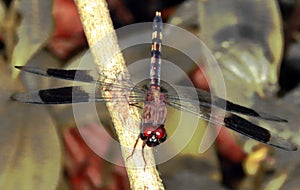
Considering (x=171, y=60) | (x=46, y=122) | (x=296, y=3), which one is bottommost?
(x=46, y=122)

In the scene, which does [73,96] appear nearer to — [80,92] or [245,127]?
[80,92]

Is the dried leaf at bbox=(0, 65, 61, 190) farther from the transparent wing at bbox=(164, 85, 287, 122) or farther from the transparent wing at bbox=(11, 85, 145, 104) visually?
the transparent wing at bbox=(164, 85, 287, 122)

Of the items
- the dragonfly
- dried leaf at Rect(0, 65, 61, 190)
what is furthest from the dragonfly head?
dried leaf at Rect(0, 65, 61, 190)

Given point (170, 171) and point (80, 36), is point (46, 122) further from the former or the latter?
point (80, 36)

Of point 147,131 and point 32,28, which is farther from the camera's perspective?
point 32,28

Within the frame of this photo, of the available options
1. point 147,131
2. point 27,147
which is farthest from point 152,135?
point 27,147

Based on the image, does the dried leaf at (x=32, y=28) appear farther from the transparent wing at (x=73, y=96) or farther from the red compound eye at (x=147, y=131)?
the red compound eye at (x=147, y=131)

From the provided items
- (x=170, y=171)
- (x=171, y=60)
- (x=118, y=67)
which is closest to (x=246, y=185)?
(x=170, y=171)
